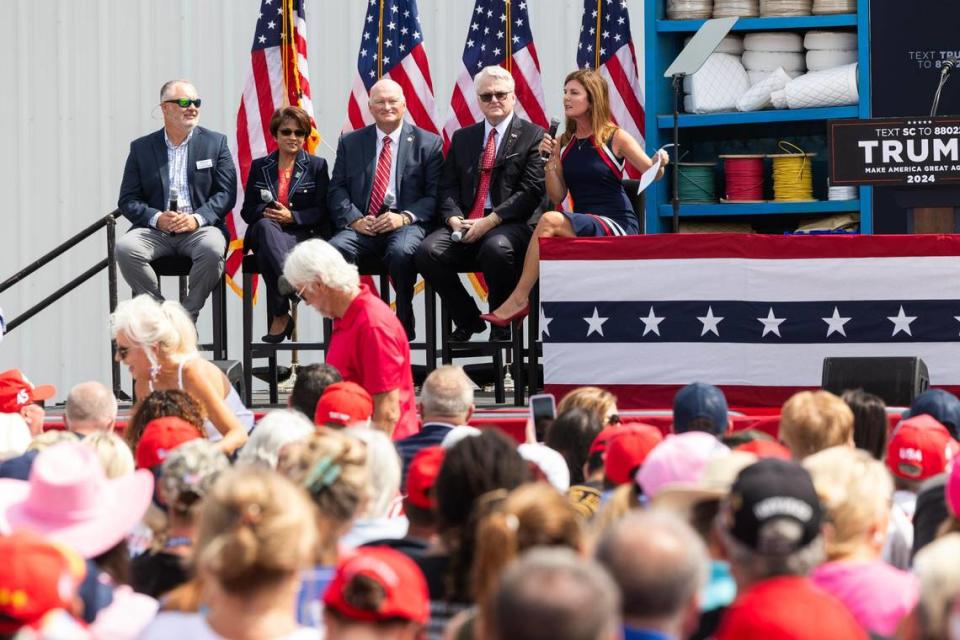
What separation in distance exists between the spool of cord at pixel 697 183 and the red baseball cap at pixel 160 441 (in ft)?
23.2

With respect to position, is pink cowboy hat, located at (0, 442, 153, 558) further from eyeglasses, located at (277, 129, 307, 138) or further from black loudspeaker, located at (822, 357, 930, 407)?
eyeglasses, located at (277, 129, 307, 138)

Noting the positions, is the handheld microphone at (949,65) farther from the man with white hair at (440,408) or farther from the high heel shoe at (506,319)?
the man with white hair at (440,408)

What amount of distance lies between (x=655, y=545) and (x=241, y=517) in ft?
2.40

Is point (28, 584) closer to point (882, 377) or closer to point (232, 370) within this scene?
point (232, 370)

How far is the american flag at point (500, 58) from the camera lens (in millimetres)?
10797

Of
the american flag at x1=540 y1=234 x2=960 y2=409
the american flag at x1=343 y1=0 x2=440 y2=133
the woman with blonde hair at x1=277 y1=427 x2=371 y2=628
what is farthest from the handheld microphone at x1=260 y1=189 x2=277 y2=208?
the woman with blonde hair at x1=277 y1=427 x2=371 y2=628

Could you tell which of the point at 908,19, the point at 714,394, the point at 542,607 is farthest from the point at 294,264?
the point at 908,19

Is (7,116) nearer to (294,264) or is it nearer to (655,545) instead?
(294,264)

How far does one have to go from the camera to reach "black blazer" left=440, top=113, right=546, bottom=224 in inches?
342

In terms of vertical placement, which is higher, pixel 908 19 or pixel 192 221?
pixel 908 19

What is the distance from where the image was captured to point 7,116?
12.1 metres

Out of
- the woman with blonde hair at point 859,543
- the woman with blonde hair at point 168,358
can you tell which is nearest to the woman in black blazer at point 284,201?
the woman with blonde hair at point 168,358

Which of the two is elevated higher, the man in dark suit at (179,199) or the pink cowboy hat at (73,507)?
the man in dark suit at (179,199)

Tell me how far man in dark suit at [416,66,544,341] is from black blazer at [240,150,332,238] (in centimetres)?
71
